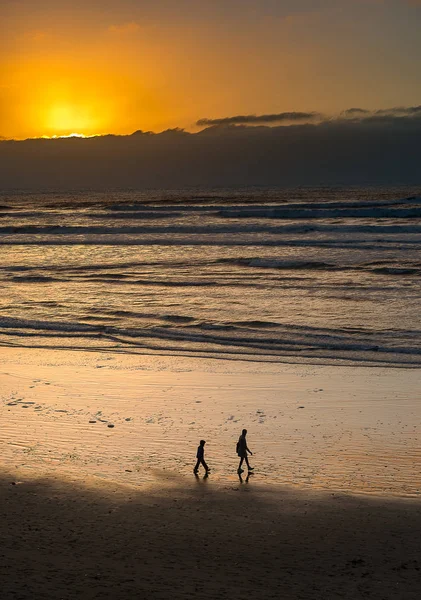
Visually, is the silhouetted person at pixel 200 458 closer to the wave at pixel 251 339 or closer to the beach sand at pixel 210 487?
the beach sand at pixel 210 487

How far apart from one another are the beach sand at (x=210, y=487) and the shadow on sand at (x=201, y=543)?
3cm

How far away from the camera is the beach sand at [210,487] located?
31.7 ft

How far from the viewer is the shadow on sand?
9359 mm

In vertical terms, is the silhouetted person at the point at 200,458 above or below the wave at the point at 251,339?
above

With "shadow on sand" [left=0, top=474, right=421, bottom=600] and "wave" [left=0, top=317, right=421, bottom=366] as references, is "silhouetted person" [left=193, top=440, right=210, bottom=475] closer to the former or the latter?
"shadow on sand" [left=0, top=474, right=421, bottom=600]

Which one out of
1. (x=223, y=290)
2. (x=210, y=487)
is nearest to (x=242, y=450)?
(x=210, y=487)

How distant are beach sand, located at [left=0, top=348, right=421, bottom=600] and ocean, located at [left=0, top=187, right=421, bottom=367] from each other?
3982 mm

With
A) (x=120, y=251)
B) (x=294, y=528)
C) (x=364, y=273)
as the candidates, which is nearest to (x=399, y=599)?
(x=294, y=528)

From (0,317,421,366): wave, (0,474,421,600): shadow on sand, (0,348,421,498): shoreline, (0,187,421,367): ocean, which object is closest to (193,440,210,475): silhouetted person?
(0,348,421,498): shoreline

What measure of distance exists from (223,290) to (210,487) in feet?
73.9

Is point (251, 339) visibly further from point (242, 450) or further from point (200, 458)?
point (200, 458)

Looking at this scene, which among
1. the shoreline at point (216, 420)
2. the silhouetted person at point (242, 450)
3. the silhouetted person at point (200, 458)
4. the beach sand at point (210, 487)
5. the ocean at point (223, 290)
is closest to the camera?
Result: the beach sand at point (210, 487)

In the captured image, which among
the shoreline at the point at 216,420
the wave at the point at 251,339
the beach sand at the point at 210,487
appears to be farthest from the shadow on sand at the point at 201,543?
the wave at the point at 251,339

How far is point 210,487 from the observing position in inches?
492
